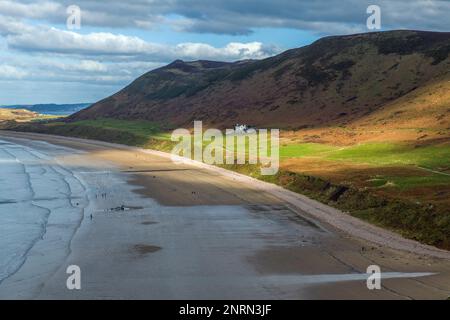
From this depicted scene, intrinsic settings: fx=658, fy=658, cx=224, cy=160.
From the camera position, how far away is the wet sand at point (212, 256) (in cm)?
2247

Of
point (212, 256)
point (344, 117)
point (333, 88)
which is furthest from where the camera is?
point (333, 88)

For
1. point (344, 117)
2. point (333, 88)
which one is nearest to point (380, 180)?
point (344, 117)

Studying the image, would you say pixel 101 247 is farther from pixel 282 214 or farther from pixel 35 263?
pixel 282 214

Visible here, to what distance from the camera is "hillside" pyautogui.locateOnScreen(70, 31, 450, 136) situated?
102 m

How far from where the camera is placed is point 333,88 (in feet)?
409

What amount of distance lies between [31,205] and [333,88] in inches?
3443

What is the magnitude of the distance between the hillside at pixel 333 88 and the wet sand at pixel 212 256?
46068 mm

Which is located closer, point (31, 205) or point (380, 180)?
point (380, 180)

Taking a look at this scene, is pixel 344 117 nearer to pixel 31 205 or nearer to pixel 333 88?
pixel 333 88

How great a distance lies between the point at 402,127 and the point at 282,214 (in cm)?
4694

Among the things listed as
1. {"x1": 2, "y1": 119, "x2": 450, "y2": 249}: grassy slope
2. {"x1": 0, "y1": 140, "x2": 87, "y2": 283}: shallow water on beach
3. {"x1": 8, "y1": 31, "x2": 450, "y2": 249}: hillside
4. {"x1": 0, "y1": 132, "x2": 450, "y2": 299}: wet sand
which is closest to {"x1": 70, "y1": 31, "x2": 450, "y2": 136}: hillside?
{"x1": 8, "y1": 31, "x2": 450, "y2": 249}: hillside

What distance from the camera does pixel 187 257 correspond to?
28.2 metres
